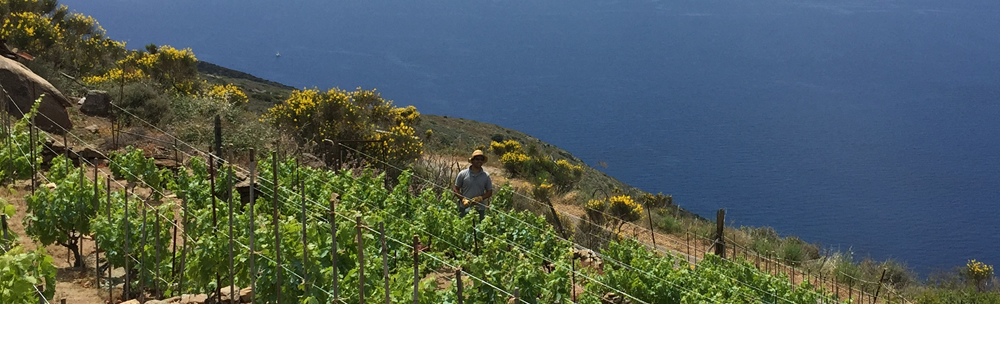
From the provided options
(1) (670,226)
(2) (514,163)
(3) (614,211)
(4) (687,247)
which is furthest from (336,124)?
(4) (687,247)

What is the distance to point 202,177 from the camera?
32.2 feet

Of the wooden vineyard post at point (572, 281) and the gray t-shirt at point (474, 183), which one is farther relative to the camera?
the gray t-shirt at point (474, 183)

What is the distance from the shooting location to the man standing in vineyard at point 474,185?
862cm

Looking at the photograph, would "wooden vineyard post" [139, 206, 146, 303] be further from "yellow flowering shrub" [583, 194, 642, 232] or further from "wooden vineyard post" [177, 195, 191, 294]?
"yellow flowering shrub" [583, 194, 642, 232]

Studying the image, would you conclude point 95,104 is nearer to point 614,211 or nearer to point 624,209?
point 614,211

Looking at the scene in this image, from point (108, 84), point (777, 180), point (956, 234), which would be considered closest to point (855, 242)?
point (956, 234)

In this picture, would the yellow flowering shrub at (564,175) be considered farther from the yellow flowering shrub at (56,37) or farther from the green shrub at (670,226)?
the yellow flowering shrub at (56,37)

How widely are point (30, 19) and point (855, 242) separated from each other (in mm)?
33402

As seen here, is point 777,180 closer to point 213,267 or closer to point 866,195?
point 866,195

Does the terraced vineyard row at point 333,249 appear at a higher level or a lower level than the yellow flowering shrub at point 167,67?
lower

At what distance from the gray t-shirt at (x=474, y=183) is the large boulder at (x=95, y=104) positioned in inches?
380

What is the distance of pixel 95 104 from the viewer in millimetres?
15156

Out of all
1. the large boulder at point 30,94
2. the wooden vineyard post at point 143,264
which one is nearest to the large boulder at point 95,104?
the large boulder at point 30,94

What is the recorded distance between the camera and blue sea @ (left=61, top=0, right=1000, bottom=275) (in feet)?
160
